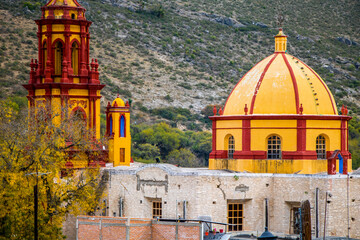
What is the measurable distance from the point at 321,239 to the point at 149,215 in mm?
8736

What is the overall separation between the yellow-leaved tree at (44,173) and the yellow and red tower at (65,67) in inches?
48.8

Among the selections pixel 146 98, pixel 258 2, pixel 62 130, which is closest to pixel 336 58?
pixel 258 2

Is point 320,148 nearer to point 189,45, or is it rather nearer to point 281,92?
point 281,92

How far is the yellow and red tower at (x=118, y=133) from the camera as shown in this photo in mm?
46656

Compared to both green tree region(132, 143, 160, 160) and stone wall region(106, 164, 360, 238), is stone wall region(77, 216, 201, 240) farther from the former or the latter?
green tree region(132, 143, 160, 160)

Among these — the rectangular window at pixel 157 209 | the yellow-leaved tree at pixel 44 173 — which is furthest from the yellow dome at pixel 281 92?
the yellow-leaved tree at pixel 44 173

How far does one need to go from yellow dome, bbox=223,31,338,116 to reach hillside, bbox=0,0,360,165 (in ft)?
114

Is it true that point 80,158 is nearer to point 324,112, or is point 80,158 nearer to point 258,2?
point 324,112

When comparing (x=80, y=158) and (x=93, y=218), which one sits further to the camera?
(x=80, y=158)

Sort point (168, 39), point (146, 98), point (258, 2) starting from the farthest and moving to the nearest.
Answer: point (258, 2) → point (168, 39) → point (146, 98)

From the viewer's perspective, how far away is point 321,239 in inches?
1485

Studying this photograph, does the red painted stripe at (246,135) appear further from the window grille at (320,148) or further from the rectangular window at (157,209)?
the rectangular window at (157,209)

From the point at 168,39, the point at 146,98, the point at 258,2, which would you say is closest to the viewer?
the point at 146,98

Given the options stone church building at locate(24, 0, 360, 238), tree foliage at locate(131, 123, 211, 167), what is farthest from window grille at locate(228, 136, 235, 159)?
tree foliage at locate(131, 123, 211, 167)
